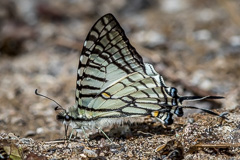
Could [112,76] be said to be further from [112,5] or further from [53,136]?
[112,5]

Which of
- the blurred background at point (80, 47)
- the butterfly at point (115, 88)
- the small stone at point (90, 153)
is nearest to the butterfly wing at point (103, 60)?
the butterfly at point (115, 88)

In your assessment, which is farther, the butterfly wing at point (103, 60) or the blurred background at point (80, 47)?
the blurred background at point (80, 47)

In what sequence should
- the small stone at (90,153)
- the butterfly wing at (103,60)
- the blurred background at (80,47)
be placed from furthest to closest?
the blurred background at (80,47) → the butterfly wing at (103,60) → the small stone at (90,153)

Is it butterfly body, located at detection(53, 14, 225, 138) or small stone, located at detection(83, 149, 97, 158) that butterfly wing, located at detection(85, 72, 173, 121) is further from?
small stone, located at detection(83, 149, 97, 158)

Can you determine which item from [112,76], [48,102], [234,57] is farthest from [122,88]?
[234,57]

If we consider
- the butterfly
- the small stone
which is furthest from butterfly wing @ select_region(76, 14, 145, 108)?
the small stone

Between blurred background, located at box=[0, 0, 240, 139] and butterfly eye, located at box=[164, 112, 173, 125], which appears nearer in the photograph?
butterfly eye, located at box=[164, 112, 173, 125]

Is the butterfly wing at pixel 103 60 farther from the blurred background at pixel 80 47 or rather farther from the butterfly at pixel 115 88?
the blurred background at pixel 80 47
